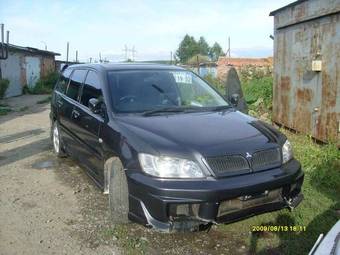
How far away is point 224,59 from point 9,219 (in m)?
27.1

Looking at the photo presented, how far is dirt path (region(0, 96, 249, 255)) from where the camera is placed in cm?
389

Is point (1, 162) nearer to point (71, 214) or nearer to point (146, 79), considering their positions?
point (71, 214)

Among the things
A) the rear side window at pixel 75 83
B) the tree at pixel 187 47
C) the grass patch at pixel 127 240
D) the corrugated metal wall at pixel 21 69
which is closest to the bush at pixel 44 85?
the corrugated metal wall at pixel 21 69

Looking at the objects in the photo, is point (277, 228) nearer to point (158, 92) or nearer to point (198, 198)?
point (198, 198)

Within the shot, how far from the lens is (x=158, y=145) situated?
3.67 metres

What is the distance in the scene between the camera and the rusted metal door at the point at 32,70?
2581 centimetres

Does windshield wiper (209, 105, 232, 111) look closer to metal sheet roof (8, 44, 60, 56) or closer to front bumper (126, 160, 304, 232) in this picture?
front bumper (126, 160, 304, 232)

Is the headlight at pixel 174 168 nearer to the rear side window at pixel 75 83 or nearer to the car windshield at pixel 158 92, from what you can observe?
the car windshield at pixel 158 92

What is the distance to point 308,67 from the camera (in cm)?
797

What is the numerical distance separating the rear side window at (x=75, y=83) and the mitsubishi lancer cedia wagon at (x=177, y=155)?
0.77 m

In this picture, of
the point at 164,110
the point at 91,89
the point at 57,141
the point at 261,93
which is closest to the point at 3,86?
the point at 261,93

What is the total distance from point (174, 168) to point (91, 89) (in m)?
2.19

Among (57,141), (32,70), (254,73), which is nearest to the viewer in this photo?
(57,141)

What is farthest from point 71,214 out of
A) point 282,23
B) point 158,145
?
point 282,23
